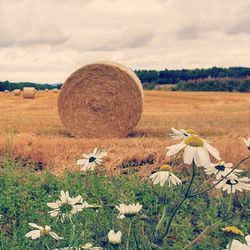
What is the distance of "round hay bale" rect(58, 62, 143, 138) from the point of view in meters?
12.2

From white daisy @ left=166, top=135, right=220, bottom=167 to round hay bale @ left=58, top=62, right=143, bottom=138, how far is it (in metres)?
9.90

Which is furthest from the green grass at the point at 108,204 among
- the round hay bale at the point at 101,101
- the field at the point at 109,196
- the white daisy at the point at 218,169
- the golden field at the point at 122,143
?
the round hay bale at the point at 101,101

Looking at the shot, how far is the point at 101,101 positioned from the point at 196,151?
34.9 ft

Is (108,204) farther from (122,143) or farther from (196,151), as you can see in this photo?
(122,143)

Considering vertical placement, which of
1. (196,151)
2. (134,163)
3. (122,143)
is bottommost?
(122,143)

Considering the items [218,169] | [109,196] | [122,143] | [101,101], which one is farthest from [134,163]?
[101,101]

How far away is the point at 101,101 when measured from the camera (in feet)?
41.5

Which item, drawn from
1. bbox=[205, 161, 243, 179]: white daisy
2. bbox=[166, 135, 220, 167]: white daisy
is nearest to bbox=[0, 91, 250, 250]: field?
bbox=[205, 161, 243, 179]: white daisy

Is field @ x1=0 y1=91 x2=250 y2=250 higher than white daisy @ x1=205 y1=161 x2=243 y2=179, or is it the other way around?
white daisy @ x1=205 y1=161 x2=243 y2=179

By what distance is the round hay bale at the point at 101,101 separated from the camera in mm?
12172

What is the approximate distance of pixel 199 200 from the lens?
5500 millimetres

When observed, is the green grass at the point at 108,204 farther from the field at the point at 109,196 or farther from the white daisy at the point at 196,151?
the white daisy at the point at 196,151

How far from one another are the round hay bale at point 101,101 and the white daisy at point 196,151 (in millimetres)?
9899

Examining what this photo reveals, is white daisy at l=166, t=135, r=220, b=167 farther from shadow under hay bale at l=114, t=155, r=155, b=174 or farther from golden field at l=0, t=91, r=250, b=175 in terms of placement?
shadow under hay bale at l=114, t=155, r=155, b=174
